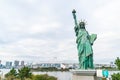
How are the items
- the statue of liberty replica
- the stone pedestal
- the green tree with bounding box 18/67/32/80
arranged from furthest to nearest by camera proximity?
the green tree with bounding box 18/67/32/80 → the statue of liberty replica → the stone pedestal

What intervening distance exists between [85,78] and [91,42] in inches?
91.4

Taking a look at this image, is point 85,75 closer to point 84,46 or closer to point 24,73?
point 84,46

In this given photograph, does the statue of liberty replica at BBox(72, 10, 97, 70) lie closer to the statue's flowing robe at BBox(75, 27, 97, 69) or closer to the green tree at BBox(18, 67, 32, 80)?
the statue's flowing robe at BBox(75, 27, 97, 69)

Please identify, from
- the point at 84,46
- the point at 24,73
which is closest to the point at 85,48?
the point at 84,46

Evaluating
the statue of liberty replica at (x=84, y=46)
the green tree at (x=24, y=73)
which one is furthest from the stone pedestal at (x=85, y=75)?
the green tree at (x=24, y=73)

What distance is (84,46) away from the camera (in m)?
12.2

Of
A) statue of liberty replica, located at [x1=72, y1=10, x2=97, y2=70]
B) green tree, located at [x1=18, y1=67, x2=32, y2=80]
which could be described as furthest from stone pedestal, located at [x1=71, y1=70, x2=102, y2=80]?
green tree, located at [x1=18, y1=67, x2=32, y2=80]

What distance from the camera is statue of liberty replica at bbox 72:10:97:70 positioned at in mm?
12031

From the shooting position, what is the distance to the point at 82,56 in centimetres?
1225

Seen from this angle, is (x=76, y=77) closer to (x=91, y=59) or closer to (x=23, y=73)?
(x=91, y=59)

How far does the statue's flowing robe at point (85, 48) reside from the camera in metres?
12.0

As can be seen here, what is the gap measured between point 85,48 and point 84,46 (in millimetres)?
134

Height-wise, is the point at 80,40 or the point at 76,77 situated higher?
the point at 80,40

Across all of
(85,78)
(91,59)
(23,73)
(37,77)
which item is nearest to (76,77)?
(85,78)
